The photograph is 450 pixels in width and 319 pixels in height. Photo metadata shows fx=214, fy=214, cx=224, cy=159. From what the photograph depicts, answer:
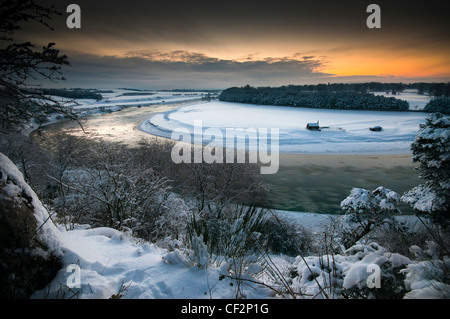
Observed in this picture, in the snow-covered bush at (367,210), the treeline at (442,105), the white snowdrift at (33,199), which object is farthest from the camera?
the treeline at (442,105)

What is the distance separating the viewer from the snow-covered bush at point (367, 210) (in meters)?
11.3

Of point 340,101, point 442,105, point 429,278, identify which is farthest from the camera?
point 340,101

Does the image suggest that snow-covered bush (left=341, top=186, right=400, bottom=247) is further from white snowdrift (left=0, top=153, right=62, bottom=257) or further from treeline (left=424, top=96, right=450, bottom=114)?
treeline (left=424, top=96, right=450, bottom=114)

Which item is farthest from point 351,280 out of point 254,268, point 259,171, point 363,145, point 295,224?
point 363,145

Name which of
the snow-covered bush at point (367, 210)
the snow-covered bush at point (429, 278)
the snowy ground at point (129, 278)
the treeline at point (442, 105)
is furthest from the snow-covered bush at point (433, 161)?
the treeline at point (442, 105)

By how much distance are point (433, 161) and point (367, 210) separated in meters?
4.15

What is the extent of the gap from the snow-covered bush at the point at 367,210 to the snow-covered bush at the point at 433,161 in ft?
5.80

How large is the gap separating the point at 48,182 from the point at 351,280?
84.9 ft

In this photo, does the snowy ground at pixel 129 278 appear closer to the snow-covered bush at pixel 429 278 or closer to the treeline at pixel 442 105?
the snow-covered bush at pixel 429 278

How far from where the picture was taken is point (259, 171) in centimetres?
2702

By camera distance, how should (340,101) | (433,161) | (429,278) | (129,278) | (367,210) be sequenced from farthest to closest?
(340,101)
(367,210)
(433,161)
(129,278)
(429,278)

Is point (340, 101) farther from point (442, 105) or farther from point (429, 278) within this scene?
point (429, 278)

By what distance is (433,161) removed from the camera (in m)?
8.53

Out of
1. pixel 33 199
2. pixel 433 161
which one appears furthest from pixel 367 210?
pixel 33 199
